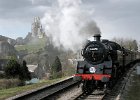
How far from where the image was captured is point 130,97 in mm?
14453

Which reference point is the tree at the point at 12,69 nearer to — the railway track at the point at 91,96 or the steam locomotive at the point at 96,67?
the steam locomotive at the point at 96,67

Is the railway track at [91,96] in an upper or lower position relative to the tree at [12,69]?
lower

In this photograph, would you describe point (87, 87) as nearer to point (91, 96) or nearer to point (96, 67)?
point (91, 96)

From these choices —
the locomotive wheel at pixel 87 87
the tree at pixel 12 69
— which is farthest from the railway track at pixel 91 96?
the tree at pixel 12 69

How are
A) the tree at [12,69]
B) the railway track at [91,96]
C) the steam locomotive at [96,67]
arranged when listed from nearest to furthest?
the railway track at [91,96] → the steam locomotive at [96,67] → the tree at [12,69]

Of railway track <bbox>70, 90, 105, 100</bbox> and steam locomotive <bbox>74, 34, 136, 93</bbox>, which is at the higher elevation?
steam locomotive <bbox>74, 34, 136, 93</bbox>

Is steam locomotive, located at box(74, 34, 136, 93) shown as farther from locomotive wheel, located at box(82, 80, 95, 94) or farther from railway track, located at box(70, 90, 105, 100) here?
railway track, located at box(70, 90, 105, 100)

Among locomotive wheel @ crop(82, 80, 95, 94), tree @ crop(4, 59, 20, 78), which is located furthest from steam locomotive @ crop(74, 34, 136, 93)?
tree @ crop(4, 59, 20, 78)

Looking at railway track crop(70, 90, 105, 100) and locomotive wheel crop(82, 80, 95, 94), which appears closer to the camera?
railway track crop(70, 90, 105, 100)

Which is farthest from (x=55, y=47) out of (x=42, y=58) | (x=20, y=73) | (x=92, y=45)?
(x=92, y=45)

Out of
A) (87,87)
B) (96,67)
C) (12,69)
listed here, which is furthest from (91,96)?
(12,69)

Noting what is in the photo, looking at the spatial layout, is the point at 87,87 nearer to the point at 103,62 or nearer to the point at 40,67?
the point at 103,62

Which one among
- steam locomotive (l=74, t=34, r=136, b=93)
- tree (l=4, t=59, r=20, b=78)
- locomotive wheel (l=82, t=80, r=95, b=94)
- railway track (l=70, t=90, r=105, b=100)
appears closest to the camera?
railway track (l=70, t=90, r=105, b=100)

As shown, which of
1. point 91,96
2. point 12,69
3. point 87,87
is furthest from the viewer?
point 12,69
